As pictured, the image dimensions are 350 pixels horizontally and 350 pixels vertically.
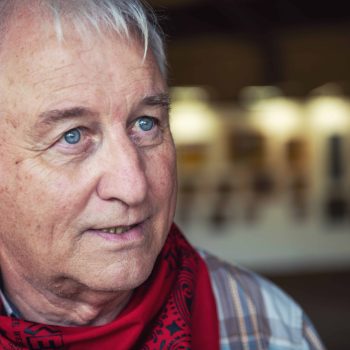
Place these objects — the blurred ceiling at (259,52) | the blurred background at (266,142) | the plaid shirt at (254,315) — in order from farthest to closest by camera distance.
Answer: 1. the blurred background at (266,142)
2. the blurred ceiling at (259,52)
3. the plaid shirt at (254,315)

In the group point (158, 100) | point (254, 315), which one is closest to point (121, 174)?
point (158, 100)

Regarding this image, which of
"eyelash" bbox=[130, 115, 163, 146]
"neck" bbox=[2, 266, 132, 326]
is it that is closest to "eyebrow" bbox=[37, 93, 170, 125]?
"eyelash" bbox=[130, 115, 163, 146]

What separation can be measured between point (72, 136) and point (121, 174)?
11cm

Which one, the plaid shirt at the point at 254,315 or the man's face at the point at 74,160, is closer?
the man's face at the point at 74,160

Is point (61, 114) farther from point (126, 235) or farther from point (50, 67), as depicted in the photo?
point (126, 235)

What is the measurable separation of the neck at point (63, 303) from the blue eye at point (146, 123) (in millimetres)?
328

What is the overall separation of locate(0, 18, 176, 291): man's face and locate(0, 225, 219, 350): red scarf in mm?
118

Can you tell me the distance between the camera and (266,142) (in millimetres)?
8008

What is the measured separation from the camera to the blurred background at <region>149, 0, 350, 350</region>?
314 inches

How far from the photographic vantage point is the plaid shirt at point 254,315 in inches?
64.5

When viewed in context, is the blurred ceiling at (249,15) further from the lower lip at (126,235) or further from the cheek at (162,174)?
the lower lip at (126,235)

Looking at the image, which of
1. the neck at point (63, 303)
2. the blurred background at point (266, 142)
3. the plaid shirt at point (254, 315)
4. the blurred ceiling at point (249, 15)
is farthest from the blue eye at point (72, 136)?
the blurred background at point (266, 142)

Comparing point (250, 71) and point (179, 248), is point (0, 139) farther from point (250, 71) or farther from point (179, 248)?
point (250, 71)

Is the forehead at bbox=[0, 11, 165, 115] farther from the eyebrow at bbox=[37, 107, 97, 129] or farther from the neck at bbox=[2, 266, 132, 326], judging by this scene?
the neck at bbox=[2, 266, 132, 326]
